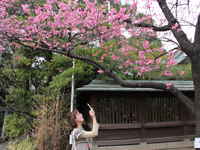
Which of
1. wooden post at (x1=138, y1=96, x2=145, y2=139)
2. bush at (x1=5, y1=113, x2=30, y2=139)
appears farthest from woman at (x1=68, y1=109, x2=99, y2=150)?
bush at (x1=5, y1=113, x2=30, y2=139)

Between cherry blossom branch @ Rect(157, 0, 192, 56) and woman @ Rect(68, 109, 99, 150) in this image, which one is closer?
woman @ Rect(68, 109, 99, 150)

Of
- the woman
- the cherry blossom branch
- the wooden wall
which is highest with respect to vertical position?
the cherry blossom branch

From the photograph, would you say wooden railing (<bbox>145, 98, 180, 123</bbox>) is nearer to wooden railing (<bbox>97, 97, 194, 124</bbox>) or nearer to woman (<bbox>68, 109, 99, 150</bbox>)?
wooden railing (<bbox>97, 97, 194, 124</bbox>)

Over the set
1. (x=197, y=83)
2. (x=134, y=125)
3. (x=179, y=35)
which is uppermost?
(x=179, y=35)

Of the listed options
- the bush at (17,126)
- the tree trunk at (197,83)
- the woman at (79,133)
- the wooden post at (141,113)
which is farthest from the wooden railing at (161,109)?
the bush at (17,126)

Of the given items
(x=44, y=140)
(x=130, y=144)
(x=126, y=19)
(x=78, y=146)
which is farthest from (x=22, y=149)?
(x=126, y=19)

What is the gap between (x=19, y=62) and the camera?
8422 millimetres

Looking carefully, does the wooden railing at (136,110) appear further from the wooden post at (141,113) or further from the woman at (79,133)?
the woman at (79,133)

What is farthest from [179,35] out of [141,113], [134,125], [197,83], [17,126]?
[17,126]

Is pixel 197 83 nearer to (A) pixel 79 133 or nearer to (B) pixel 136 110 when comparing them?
(B) pixel 136 110

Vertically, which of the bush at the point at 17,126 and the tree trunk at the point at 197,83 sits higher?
the tree trunk at the point at 197,83

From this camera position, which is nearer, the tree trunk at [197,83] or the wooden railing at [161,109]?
the tree trunk at [197,83]

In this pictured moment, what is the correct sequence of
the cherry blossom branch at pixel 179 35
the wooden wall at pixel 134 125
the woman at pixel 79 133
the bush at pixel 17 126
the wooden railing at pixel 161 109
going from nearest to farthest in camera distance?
the woman at pixel 79 133 → the cherry blossom branch at pixel 179 35 → the wooden wall at pixel 134 125 → the wooden railing at pixel 161 109 → the bush at pixel 17 126

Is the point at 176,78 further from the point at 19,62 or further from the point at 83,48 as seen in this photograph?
the point at 19,62
